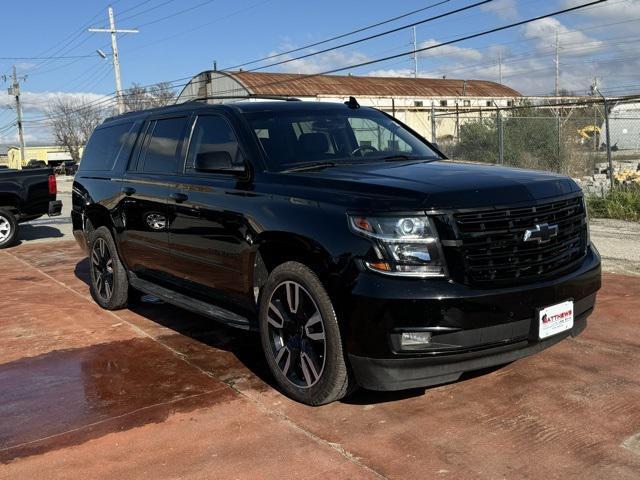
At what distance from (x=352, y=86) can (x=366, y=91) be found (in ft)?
3.58

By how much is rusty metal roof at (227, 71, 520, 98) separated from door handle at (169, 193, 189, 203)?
35060 millimetres

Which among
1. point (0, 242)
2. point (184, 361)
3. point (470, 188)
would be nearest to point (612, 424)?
point (470, 188)

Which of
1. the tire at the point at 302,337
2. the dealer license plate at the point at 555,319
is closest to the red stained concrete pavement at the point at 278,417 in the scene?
the tire at the point at 302,337

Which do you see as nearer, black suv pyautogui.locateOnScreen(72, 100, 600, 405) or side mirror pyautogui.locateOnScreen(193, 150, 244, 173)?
black suv pyautogui.locateOnScreen(72, 100, 600, 405)

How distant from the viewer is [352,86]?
47094 millimetres

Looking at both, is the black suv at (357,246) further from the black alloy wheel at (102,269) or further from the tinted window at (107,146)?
the black alloy wheel at (102,269)

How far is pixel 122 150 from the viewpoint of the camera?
20.9 ft

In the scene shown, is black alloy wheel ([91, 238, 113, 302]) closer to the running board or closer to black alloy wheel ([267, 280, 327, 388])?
the running board

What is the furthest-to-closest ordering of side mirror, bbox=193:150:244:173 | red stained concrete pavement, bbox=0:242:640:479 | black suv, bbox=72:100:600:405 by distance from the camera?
side mirror, bbox=193:150:244:173, black suv, bbox=72:100:600:405, red stained concrete pavement, bbox=0:242:640:479

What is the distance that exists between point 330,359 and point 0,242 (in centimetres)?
1043

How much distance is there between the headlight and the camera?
342 cm

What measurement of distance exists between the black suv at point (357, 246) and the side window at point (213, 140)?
0.04 ft

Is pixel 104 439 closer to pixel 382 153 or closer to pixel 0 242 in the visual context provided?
pixel 382 153

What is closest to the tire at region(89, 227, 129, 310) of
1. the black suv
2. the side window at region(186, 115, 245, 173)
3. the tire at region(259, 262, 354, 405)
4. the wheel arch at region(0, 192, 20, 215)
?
the black suv
